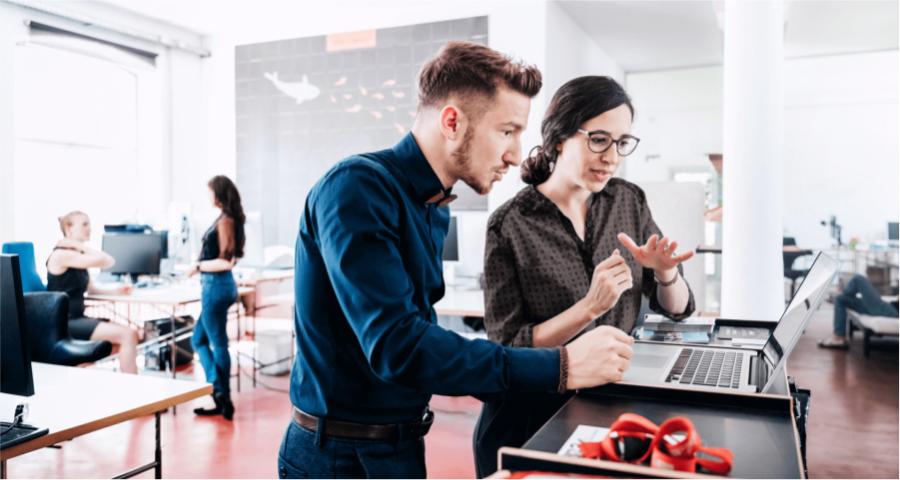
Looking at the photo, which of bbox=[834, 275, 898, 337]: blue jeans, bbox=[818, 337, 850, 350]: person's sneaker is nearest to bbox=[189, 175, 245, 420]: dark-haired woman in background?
bbox=[834, 275, 898, 337]: blue jeans

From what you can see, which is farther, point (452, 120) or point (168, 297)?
point (168, 297)

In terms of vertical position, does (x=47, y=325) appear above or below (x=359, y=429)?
below

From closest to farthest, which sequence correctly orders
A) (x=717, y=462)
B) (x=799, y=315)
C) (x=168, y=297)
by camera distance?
(x=717, y=462)
(x=799, y=315)
(x=168, y=297)

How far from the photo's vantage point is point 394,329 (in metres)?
1.01

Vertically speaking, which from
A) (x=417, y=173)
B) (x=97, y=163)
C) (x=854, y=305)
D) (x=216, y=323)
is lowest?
(x=854, y=305)

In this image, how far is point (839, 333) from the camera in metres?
6.58

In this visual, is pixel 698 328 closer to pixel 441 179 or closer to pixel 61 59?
pixel 441 179

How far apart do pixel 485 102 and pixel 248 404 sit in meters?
3.90

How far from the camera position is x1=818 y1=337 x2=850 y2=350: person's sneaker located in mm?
A: 6414

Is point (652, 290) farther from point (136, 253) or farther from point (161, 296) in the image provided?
point (136, 253)

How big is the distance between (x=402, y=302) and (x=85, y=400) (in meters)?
1.38

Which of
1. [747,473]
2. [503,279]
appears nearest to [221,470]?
[503,279]

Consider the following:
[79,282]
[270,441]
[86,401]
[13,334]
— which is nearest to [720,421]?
[13,334]

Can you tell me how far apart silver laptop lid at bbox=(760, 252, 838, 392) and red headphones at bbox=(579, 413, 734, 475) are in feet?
1.13
